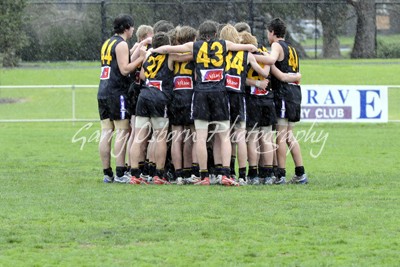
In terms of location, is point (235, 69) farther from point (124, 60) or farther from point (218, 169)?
point (124, 60)

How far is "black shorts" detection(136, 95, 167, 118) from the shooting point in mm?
11273

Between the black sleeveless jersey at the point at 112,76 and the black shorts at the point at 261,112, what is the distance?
1.53 m

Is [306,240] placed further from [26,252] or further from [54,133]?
[54,133]

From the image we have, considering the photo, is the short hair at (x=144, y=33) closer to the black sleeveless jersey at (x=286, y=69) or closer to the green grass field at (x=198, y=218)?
the black sleeveless jersey at (x=286, y=69)

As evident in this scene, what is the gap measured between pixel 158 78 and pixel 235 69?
0.92 metres

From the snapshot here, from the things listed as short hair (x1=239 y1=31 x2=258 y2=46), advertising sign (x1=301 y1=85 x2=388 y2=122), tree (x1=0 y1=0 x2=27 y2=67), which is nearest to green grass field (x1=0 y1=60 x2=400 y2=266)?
short hair (x1=239 y1=31 x2=258 y2=46)

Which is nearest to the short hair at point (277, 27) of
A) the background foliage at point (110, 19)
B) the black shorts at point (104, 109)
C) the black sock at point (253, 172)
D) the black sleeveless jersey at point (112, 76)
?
the black sock at point (253, 172)

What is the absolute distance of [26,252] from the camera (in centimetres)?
732

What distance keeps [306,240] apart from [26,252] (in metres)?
2.21

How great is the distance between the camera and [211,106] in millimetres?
11055

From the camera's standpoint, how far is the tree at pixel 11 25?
29656 millimetres

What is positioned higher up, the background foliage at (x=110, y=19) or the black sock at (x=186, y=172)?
the background foliage at (x=110, y=19)

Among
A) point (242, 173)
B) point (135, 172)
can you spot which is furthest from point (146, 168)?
point (242, 173)

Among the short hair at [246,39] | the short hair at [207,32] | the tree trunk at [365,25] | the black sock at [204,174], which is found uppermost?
the short hair at [207,32]
